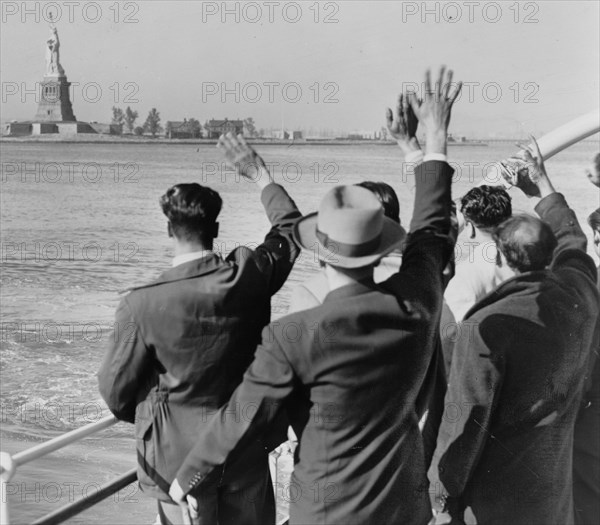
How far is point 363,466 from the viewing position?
2023 millimetres

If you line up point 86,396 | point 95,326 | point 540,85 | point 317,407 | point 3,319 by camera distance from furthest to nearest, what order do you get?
point 540,85, point 3,319, point 95,326, point 86,396, point 317,407

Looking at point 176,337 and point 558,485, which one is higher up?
point 176,337

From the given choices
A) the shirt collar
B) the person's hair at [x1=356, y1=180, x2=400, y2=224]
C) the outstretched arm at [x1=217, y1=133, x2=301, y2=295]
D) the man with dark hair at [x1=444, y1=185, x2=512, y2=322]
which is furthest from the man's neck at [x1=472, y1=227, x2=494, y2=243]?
the shirt collar

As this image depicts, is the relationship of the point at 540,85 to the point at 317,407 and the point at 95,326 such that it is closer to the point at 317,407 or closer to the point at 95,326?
the point at 95,326

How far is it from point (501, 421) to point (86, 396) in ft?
44.4

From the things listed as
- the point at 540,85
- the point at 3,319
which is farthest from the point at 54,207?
the point at 540,85

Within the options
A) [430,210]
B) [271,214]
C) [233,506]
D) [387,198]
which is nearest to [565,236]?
[387,198]

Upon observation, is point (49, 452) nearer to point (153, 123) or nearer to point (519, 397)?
point (519, 397)

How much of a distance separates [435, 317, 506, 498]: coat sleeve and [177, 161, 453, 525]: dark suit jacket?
0.26 m

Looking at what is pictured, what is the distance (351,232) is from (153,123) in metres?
74.0

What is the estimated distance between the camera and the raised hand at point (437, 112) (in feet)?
7.59

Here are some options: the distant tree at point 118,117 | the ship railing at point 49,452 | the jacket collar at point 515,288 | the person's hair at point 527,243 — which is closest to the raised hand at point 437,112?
the person's hair at point 527,243

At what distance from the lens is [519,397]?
2.40m

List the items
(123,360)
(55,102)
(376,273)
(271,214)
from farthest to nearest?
(55,102) < (376,273) < (271,214) < (123,360)
